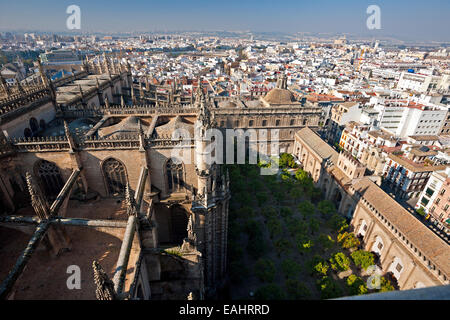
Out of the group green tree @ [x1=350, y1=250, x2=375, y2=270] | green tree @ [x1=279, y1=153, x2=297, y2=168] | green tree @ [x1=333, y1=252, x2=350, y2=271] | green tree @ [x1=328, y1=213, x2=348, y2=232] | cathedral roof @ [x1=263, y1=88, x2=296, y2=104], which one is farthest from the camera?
cathedral roof @ [x1=263, y1=88, x2=296, y2=104]

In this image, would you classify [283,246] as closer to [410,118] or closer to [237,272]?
[237,272]

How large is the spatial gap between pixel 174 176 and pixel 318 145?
39861 millimetres

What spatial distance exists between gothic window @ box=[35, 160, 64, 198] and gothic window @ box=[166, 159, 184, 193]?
10.3 m

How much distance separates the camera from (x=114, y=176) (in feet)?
80.6

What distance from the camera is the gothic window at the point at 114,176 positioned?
24.1m

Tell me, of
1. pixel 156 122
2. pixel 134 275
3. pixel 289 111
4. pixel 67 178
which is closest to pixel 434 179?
pixel 289 111

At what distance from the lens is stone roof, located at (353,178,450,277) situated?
27.6 m

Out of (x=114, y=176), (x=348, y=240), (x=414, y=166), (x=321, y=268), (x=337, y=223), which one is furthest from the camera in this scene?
(x=414, y=166)

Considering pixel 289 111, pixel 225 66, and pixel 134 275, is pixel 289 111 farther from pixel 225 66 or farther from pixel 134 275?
pixel 225 66

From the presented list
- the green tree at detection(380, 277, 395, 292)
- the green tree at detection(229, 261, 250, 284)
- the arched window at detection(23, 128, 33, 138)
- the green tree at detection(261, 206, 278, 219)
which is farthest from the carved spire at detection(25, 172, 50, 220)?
the green tree at detection(380, 277, 395, 292)

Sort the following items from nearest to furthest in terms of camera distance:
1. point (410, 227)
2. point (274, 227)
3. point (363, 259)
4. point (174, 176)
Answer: point (174, 176) → point (410, 227) → point (363, 259) → point (274, 227)

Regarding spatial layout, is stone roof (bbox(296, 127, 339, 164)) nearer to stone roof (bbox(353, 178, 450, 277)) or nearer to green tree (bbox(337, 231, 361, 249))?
stone roof (bbox(353, 178, 450, 277))

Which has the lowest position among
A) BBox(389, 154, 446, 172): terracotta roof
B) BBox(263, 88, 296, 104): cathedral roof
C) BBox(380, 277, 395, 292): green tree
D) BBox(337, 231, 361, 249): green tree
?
BBox(337, 231, 361, 249): green tree

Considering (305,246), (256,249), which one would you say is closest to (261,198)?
(256,249)
